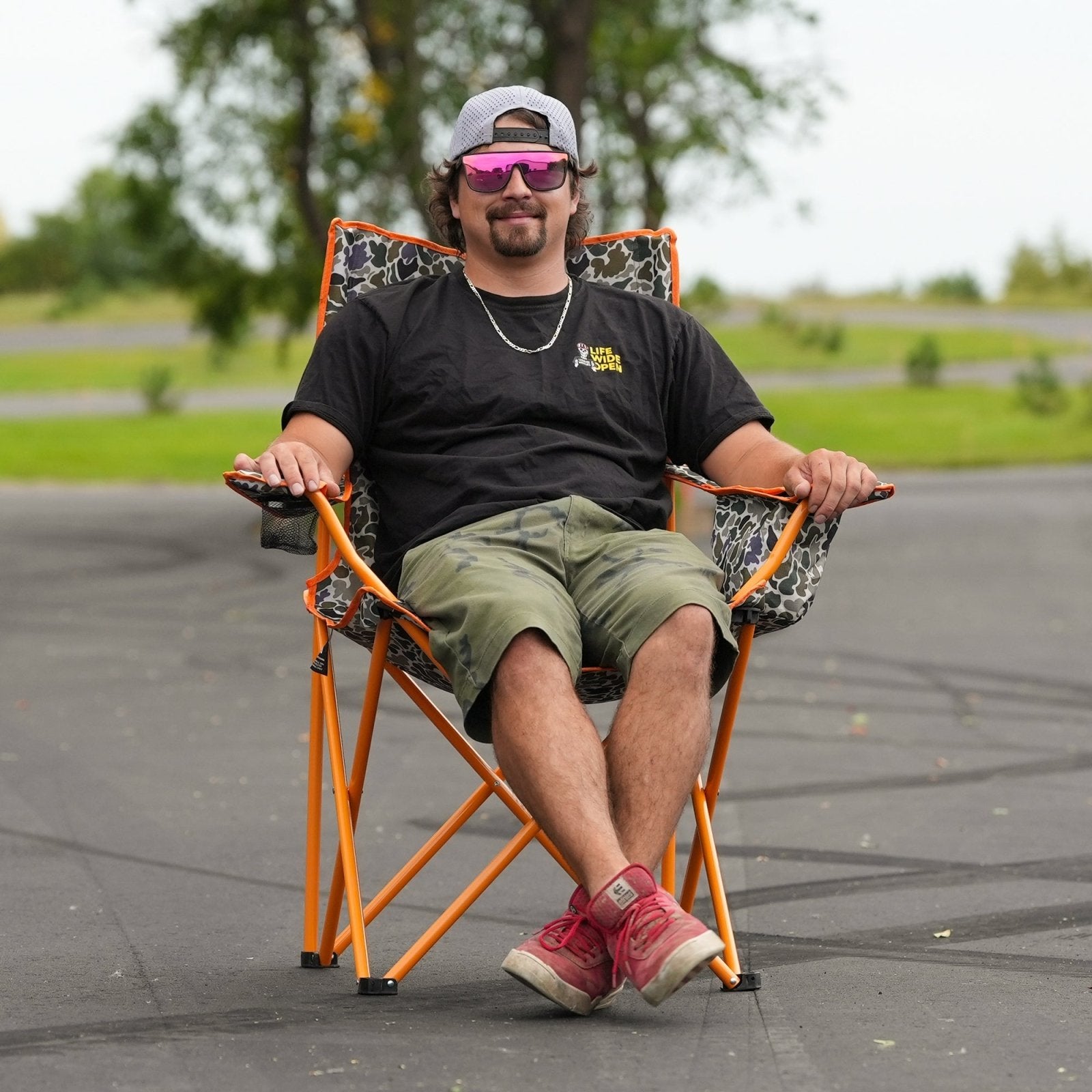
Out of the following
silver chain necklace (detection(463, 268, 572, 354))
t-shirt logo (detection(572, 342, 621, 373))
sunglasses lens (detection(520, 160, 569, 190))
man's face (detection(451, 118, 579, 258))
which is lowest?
t-shirt logo (detection(572, 342, 621, 373))

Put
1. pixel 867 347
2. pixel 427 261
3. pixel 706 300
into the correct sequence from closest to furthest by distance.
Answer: pixel 427 261, pixel 706 300, pixel 867 347

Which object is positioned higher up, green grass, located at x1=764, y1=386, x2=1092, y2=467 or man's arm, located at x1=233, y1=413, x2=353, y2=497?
man's arm, located at x1=233, y1=413, x2=353, y2=497

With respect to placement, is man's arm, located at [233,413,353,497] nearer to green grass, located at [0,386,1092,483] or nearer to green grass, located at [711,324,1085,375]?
green grass, located at [0,386,1092,483]

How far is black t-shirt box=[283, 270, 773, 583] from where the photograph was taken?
11.4 ft

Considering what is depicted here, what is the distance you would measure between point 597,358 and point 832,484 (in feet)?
1.94

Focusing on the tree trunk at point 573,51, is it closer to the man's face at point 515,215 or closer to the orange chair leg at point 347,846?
the man's face at point 515,215

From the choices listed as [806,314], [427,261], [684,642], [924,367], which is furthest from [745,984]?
[806,314]

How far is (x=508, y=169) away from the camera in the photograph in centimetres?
367

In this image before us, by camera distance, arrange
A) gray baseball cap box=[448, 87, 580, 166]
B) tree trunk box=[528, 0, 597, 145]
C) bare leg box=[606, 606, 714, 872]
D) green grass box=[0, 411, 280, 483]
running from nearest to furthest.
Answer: bare leg box=[606, 606, 714, 872]
gray baseball cap box=[448, 87, 580, 166]
tree trunk box=[528, 0, 597, 145]
green grass box=[0, 411, 280, 483]

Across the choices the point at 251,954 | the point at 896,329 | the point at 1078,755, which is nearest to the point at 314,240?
the point at 1078,755

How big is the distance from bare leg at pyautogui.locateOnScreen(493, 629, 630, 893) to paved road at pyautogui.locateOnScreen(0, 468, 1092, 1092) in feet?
0.91

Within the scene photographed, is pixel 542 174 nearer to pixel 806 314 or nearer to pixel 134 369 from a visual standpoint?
pixel 134 369

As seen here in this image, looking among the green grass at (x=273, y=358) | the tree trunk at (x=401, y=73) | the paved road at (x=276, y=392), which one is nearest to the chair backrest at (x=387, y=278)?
the tree trunk at (x=401, y=73)

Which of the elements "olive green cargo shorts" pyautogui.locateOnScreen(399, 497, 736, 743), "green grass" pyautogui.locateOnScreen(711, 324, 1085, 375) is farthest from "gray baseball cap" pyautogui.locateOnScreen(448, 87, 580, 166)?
"green grass" pyautogui.locateOnScreen(711, 324, 1085, 375)
